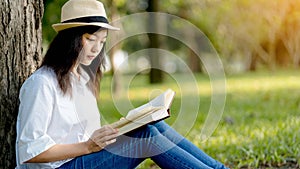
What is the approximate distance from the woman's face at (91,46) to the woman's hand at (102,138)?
1.65 ft

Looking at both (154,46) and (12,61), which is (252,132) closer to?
(12,61)

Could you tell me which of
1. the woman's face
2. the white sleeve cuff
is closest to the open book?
the white sleeve cuff

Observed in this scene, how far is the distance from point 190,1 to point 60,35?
20.5 meters

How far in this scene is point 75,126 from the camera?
3.42 metres

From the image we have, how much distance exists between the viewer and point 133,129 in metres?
3.19

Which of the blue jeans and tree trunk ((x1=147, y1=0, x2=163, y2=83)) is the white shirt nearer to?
the blue jeans

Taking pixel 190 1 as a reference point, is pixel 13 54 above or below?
above

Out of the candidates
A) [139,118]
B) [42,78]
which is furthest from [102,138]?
[42,78]

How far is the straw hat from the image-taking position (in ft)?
11.3

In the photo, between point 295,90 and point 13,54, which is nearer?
point 13,54

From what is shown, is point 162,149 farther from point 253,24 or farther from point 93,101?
point 253,24

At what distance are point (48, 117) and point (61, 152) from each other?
0.20 metres

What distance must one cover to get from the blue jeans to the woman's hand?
0.07 m

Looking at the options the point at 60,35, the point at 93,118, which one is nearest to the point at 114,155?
the point at 93,118
